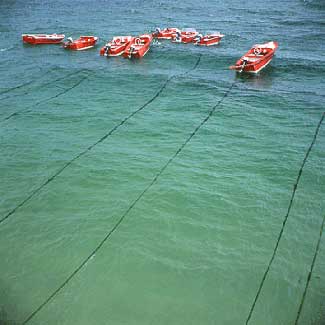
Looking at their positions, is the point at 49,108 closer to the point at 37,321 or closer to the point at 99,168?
the point at 99,168

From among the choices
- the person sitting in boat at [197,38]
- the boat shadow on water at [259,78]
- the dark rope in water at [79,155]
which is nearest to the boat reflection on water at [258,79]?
the boat shadow on water at [259,78]

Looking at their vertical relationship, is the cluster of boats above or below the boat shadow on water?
above

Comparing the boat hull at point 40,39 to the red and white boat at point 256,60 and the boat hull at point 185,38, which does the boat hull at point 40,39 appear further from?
the red and white boat at point 256,60

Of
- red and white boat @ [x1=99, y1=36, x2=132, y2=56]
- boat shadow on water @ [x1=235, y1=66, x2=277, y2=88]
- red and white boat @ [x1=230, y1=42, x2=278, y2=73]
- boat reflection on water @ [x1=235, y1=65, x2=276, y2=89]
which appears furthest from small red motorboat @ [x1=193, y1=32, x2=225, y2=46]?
boat reflection on water @ [x1=235, y1=65, x2=276, y2=89]

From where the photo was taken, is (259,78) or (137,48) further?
(137,48)

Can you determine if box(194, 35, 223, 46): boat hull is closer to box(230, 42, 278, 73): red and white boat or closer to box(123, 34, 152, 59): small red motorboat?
box(123, 34, 152, 59): small red motorboat

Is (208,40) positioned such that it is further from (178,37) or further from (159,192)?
(159,192)

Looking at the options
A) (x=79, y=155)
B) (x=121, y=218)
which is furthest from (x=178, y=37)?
(x=121, y=218)
